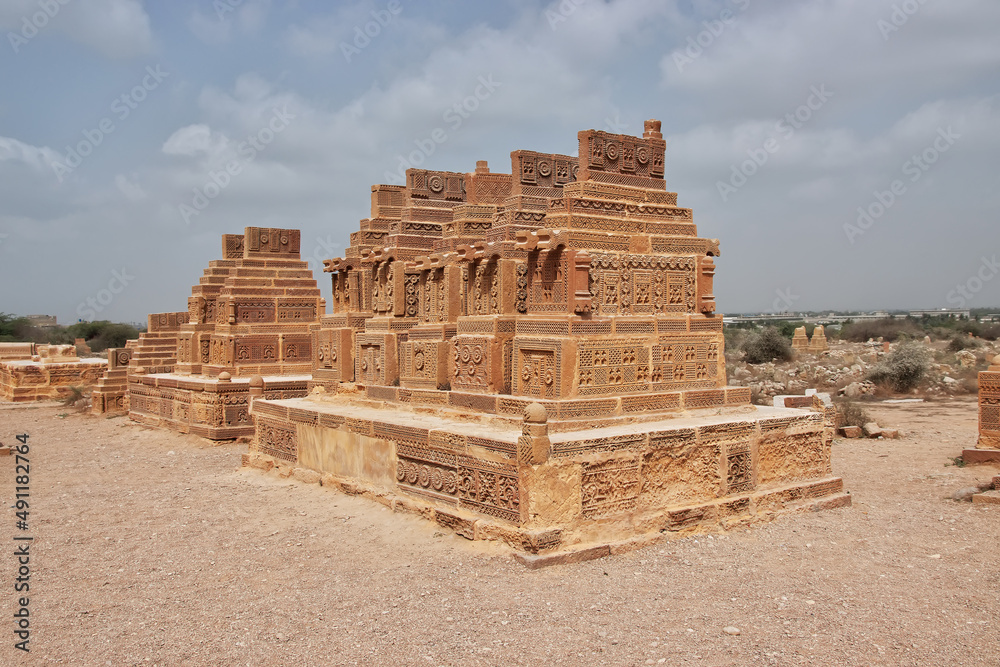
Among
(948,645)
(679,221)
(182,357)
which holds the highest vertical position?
(679,221)

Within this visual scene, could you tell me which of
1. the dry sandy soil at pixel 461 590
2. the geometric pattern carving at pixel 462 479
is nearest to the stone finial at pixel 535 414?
the geometric pattern carving at pixel 462 479

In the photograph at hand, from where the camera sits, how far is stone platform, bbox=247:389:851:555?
7250mm

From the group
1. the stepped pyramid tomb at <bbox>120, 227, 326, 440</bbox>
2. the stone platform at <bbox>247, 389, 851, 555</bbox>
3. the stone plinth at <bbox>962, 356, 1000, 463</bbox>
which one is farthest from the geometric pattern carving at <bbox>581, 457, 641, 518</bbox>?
the stepped pyramid tomb at <bbox>120, 227, 326, 440</bbox>

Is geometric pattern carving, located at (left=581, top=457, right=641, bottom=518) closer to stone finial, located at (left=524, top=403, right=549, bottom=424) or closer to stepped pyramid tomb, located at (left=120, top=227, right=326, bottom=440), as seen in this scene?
stone finial, located at (left=524, top=403, right=549, bottom=424)

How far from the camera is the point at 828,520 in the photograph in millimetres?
8766

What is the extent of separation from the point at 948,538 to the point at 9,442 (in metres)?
16.2

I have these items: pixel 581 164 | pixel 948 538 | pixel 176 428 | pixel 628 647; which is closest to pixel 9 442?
pixel 176 428

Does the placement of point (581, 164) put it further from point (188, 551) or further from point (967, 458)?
point (967, 458)

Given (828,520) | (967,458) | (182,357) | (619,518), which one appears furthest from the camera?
(182,357)

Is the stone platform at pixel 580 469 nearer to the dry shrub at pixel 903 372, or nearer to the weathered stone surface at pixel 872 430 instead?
the weathered stone surface at pixel 872 430

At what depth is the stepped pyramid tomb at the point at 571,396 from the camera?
7.56 metres

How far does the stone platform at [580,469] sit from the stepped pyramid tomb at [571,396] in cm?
2

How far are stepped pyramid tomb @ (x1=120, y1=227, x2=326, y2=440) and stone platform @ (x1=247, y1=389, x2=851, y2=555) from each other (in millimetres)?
6229

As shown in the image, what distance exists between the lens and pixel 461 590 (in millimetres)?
6473
